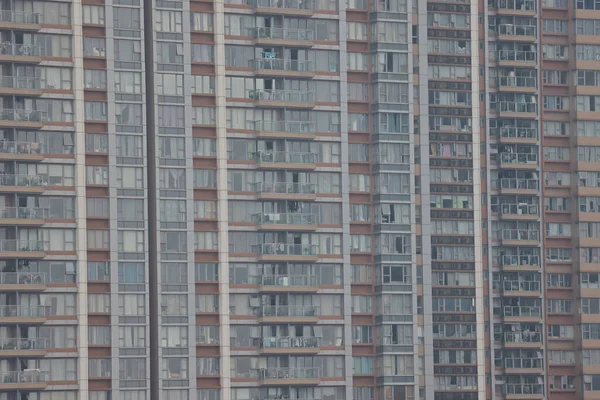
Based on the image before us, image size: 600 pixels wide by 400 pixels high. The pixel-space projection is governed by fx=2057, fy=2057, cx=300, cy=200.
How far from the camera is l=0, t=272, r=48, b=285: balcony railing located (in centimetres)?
17138

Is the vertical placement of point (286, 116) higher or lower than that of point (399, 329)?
higher

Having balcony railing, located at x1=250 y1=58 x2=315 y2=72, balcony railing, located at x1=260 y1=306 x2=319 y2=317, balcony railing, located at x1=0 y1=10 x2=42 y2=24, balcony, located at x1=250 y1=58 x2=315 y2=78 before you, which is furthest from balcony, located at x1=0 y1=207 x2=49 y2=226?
balcony railing, located at x1=250 y1=58 x2=315 y2=72

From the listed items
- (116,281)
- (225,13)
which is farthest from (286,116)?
(116,281)

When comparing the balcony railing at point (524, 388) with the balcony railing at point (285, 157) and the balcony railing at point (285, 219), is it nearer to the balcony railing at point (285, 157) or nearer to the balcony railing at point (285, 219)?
the balcony railing at point (285, 219)

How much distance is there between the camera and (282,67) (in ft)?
594

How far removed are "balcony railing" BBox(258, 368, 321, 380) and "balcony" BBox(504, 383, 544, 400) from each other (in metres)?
27.1

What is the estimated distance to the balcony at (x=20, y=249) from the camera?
171625 millimetres

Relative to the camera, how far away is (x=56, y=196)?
173875 mm

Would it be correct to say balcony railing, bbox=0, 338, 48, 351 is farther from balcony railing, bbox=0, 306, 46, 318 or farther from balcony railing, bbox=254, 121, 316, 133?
balcony railing, bbox=254, 121, 316, 133

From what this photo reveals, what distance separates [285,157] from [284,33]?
436 inches

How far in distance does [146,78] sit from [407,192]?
25.5m

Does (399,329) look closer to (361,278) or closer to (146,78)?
(361,278)

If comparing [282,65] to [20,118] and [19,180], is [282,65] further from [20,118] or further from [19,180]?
[19,180]

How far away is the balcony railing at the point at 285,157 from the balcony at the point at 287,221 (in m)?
4.70
